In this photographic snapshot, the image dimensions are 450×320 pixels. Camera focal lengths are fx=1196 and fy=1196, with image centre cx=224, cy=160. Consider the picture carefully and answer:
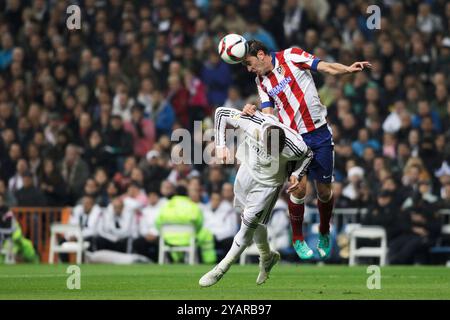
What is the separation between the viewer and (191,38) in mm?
26625

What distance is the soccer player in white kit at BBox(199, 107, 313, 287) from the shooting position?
1353cm

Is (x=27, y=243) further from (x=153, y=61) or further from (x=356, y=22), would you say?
(x=356, y=22)

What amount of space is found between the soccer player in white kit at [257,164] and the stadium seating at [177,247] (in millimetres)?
8359

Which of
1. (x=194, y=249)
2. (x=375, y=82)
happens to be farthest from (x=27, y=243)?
(x=375, y=82)

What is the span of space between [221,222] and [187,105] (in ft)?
11.8

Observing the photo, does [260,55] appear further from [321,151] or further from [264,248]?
[264,248]

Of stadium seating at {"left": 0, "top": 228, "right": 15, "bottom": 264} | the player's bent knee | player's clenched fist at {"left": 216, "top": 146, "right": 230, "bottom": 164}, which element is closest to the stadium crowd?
stadium seating at {"left": 0, "top": 228, "right": 15, "bottom": 264}

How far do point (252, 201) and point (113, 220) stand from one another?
957 centimetres

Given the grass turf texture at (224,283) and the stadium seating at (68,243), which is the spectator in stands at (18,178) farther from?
the grass turf texture at (224,283)

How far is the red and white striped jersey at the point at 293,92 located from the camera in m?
14.6

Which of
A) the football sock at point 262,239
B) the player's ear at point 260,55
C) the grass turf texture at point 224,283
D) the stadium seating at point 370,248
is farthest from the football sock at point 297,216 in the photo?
the stadium seating at point 370,248

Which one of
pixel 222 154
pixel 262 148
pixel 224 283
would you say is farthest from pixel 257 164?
pixel 224 283

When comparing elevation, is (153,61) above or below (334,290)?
above

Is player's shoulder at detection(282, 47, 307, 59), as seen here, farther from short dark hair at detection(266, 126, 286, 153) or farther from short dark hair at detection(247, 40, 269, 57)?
short dark hair at detection(266, 126, 286, 153)
